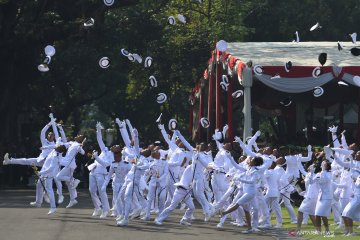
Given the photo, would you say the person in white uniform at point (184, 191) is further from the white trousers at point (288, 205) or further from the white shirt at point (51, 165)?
the white shirt at point (51, 165)

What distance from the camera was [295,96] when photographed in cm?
4322

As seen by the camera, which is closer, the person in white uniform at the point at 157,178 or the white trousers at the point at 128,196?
the white trousers at the point at 128,196

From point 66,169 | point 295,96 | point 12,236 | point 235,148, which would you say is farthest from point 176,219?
point 295,96

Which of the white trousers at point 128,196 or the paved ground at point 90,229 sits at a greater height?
the white trousers at point 128,196

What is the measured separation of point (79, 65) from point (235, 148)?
16959 millimetres

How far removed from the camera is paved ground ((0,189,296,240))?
21.0m

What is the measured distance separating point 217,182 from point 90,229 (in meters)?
4.42

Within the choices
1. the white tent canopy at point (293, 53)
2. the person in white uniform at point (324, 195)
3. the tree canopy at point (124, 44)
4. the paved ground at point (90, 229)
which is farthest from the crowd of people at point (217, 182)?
the tree canopy at point (124, 44)

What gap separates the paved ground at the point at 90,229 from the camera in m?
21.0

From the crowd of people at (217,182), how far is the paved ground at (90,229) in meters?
0.37

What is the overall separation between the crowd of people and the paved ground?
0.37 metres

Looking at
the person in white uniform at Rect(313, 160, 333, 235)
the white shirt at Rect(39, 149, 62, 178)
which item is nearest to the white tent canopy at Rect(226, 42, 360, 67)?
the white shirt at Rect(39, 149, 62, 178)

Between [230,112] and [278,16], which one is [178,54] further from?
[230,112]

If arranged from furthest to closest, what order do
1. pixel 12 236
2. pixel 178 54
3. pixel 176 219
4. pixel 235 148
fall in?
pixel 178 54 → pixel 235 148 → pixel 176 219 → pixel 12 236
